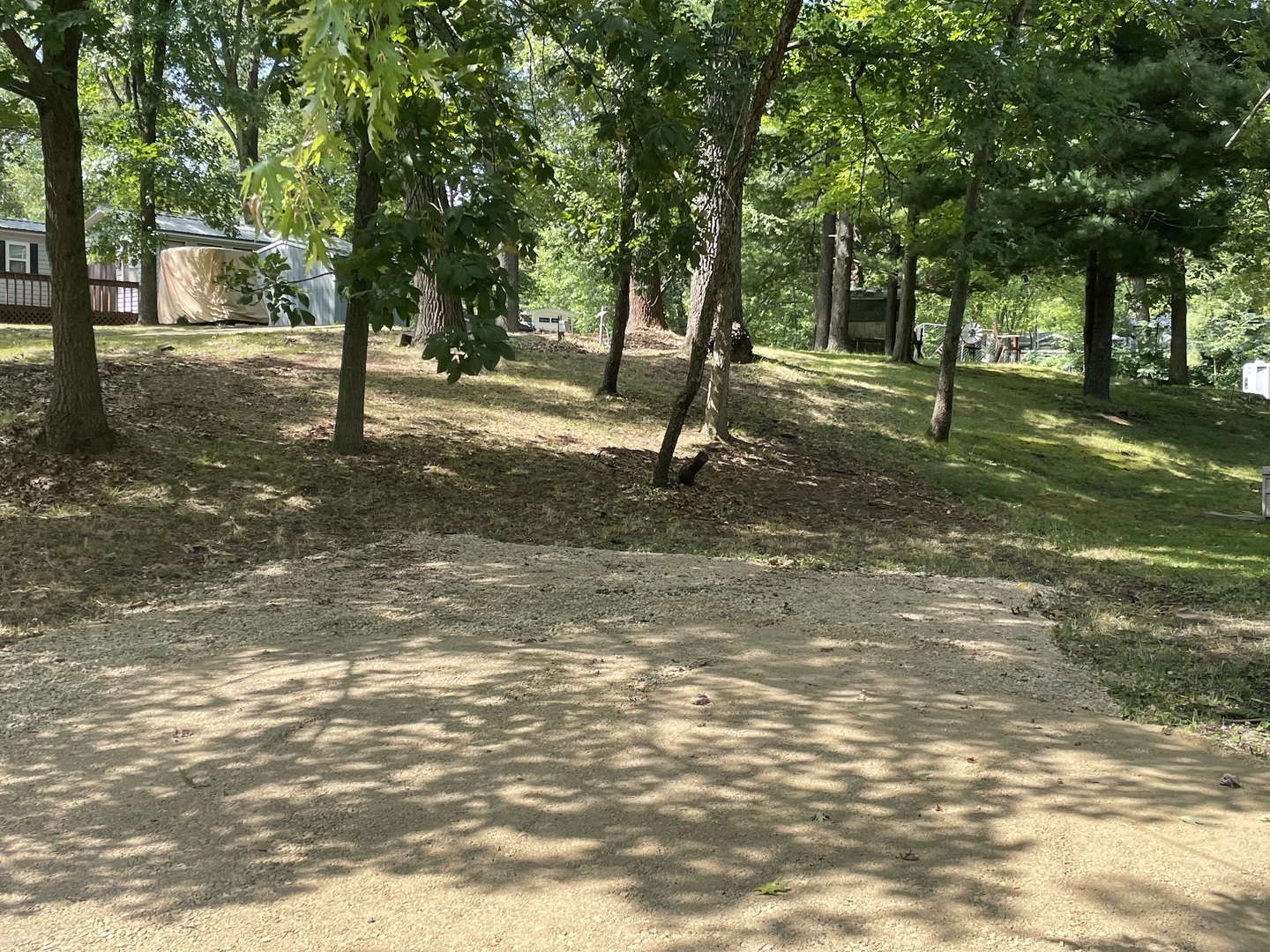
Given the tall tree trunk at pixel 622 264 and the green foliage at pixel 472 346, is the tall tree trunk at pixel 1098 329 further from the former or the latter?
the green foliage at pixel 472 346

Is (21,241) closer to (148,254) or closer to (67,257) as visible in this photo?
(148,254)

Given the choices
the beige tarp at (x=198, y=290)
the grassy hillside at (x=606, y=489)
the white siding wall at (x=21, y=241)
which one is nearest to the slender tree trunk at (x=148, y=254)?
the beige tarp at (x=198, y=290)

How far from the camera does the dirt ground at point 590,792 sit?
10.8 ft

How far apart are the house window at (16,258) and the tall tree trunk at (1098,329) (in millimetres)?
25198

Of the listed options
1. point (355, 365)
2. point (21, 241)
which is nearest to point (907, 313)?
point (355, 365)

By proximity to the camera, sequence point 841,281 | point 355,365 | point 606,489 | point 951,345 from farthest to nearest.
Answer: point 841,281 → point 951,345 → point 606,489 → point 355,365

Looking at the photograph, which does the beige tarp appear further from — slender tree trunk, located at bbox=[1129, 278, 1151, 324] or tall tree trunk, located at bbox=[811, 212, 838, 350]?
slender tree trunk, located at bbox=[1129, 278, 1151, 324]

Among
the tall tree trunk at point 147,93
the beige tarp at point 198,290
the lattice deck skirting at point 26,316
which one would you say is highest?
the tall tree trunk at point 147,93

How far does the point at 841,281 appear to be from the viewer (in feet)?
83.2

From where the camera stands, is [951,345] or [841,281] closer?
[951,345]

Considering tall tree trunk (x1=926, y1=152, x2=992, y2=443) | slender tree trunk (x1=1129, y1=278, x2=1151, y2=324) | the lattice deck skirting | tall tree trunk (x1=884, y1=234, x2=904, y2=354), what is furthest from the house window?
slender tree trunk (x1=1129, y1=278, x2=1151, y2=324)

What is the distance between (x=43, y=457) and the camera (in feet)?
30.0

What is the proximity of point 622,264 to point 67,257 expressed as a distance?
17.6 ft

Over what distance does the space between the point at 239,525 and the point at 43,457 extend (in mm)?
1937
